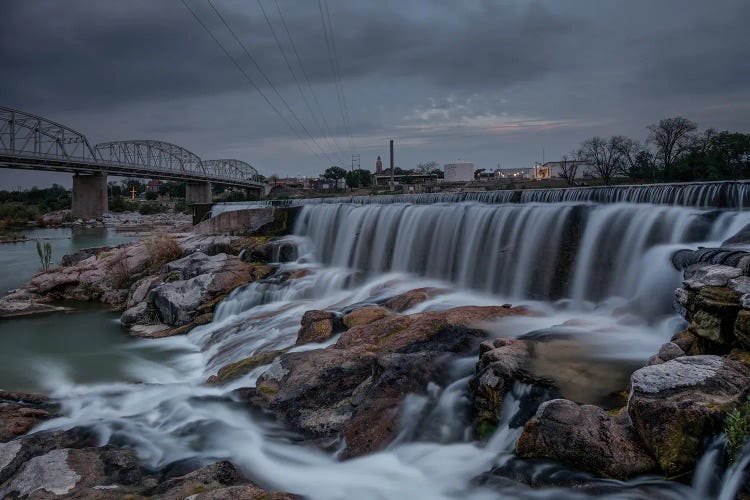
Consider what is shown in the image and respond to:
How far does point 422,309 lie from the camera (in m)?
12.3

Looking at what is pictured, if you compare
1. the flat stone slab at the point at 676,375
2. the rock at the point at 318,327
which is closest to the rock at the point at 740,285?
the flat stone slab at the point at 676,375

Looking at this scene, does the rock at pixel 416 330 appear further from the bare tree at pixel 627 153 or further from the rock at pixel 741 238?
the bare tree at pixel 627 153

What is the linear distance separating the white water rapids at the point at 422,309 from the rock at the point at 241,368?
34 cm

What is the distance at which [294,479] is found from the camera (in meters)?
6.21

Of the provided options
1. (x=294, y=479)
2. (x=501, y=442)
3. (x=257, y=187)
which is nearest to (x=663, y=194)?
(x=501, y=442)

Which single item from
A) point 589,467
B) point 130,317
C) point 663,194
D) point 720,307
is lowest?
point 130,317

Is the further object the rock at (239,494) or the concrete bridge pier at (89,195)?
the concrete bridge pier at (89,195)

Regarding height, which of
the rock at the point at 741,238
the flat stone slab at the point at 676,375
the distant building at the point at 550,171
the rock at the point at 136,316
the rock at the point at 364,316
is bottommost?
the rock at the point at 136,316

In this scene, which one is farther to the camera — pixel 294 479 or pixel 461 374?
pixel 461 374

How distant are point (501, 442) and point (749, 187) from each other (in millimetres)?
12807

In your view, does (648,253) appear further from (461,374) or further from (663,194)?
(461,374)

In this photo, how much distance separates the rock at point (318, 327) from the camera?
36.4ft

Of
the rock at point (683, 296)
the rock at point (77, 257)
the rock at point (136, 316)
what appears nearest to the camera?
the rock at point (683, 296)

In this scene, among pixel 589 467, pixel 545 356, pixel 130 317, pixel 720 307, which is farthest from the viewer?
pixel 130 317
